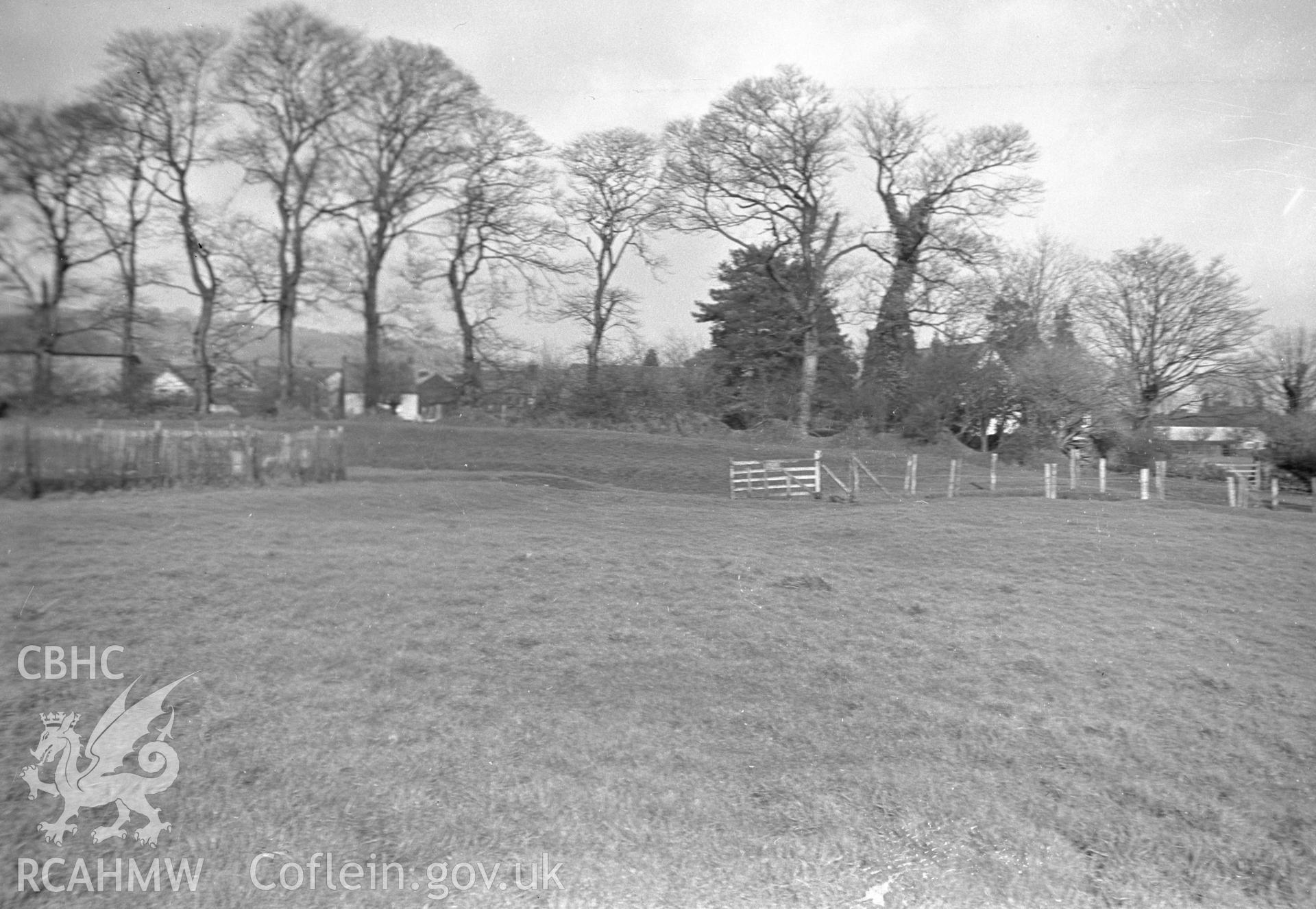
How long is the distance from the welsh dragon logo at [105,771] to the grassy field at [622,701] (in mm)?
58

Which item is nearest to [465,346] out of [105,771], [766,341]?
[105,771]

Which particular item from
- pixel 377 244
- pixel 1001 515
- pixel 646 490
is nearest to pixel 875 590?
pixel 646 490

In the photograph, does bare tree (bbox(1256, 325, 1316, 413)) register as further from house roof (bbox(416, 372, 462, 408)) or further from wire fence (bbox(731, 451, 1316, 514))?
house roof (bbox(416, 372, 462, 408))

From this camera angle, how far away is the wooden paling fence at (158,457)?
4230 mm

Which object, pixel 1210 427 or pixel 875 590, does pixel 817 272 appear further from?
pixel 1210 427

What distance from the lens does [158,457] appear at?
554 centimetres

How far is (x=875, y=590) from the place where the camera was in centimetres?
738

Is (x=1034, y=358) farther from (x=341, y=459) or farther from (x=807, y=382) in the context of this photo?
(x=341, y=459)

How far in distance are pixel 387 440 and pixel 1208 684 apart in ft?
20.1

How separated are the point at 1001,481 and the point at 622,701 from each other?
16.1 meters

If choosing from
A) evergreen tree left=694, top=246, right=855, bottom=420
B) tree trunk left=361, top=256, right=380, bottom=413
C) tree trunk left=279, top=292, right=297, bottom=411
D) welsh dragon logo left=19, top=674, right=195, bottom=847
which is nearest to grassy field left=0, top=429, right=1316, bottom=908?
welsh dragon logo left=19, top=674, right=195, bottom=847

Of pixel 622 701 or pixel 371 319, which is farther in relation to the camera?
pixel 371 319

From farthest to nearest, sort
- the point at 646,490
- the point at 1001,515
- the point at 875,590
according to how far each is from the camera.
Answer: the point at 1001,515
the point at 646,490
the point at 875,590

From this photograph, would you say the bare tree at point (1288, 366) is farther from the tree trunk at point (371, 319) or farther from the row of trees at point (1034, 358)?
the tree trunk at point (371, 319)
